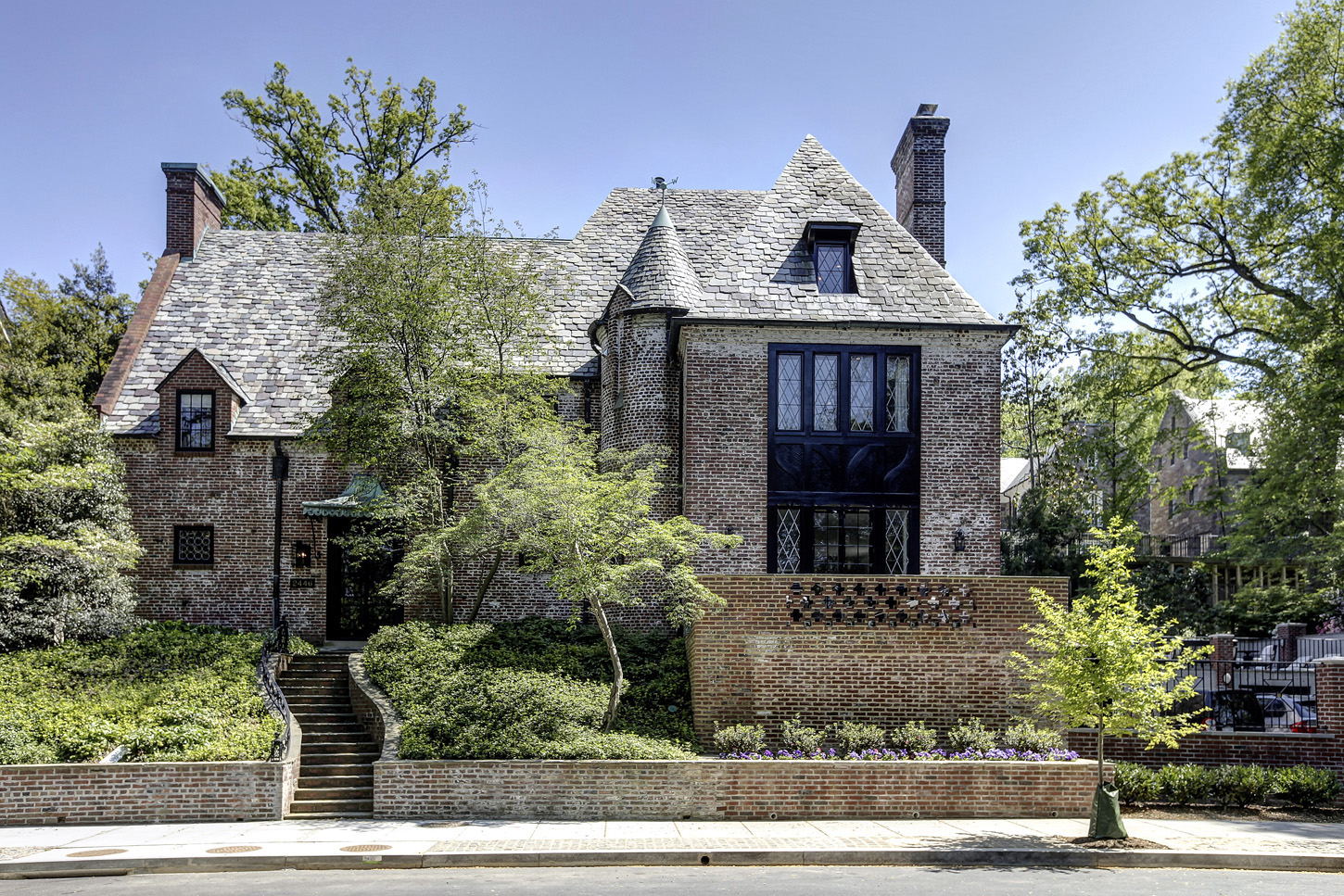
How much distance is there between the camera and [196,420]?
71.8 feet

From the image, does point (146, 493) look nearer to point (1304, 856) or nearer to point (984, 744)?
point (984, 744)

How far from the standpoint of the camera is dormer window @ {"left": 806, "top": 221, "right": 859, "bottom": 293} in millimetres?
20719

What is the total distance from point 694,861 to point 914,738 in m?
4.73

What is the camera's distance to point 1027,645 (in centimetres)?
1570

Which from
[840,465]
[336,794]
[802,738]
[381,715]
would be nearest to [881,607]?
[802,738]

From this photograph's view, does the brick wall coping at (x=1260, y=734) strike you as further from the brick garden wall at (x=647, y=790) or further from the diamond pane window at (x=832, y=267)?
the diamond pane window at (x=832, y=267)

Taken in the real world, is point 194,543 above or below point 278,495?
below

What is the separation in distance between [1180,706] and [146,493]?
20.4 metres

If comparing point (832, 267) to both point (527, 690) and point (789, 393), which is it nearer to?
point (789, 393)

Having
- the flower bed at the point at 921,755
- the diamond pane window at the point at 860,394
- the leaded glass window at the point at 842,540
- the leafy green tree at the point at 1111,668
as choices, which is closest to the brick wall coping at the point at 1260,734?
the flower bed at the point at 921,755

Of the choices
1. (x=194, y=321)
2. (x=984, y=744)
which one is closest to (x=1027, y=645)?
(x=984, y=744)

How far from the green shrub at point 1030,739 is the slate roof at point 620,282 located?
8.12 metres

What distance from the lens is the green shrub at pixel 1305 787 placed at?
1479 centimetres

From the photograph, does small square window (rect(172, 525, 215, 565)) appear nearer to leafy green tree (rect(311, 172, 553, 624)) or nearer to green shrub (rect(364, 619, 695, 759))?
leafy green tree (rect(311, 172, 553, 624))
